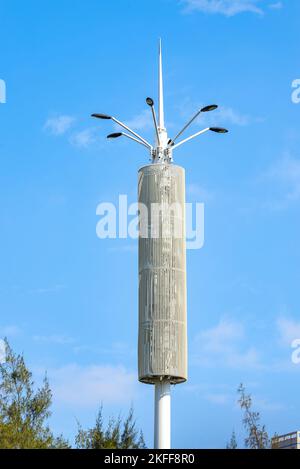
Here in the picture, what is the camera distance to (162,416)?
894 inches

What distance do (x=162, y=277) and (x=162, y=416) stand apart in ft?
9.87

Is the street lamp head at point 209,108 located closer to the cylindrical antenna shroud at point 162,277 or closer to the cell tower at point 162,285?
→ the cell tower at point 162,285

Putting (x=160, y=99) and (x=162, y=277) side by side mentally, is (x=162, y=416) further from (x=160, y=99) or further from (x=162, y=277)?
(x=160, y=99)

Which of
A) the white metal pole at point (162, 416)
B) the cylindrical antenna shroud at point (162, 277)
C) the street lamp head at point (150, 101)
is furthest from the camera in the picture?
the street lamp head at point (150, 101)

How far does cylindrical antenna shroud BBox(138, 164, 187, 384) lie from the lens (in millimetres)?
22750

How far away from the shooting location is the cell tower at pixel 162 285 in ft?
74.5

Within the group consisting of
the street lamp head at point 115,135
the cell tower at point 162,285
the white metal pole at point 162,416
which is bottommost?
the white metal pole at point 162,416

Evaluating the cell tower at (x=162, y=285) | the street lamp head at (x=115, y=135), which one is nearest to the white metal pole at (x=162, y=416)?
the cell tower at (x=162, y=285)

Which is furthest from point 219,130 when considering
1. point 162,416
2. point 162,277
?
point 162,416

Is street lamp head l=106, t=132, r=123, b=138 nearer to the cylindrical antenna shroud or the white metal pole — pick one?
the cylindrical antenna shroud

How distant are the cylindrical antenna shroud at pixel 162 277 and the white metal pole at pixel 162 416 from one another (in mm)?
241
